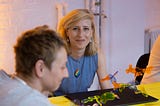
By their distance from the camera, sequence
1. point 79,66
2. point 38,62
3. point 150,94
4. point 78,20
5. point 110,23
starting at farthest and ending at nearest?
point 110,23
point 79,66
point 78,20
point 150,94
point 38,62

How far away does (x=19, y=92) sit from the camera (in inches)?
41.7

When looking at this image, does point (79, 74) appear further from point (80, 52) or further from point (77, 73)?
point (80, 52)

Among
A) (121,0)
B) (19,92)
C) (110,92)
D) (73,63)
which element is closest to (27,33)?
(19,92)

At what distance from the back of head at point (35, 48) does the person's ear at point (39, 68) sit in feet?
0.04

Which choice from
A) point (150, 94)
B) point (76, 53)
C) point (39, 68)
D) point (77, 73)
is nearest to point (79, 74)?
point (77, 73)

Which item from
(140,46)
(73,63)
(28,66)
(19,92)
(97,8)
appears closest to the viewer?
(19,92)

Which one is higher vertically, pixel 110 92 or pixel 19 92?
pixel 19 92

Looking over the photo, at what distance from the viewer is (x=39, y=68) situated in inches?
45.9

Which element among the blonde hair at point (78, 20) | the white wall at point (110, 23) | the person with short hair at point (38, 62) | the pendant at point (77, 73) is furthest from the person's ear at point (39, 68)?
the white wall at point (110, 23)

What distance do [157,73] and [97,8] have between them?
4.98 ft

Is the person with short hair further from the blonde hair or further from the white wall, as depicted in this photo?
the white wall

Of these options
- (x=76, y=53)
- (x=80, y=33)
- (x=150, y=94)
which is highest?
(x=80, y=33)

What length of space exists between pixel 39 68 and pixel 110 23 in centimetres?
271

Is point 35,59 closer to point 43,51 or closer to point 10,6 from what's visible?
point 43,51
